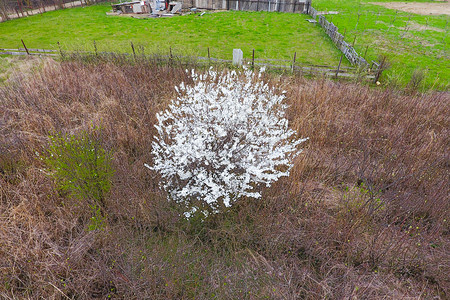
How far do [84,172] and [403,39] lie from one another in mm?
16031

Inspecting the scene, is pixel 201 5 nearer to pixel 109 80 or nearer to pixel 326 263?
pixel 109 80

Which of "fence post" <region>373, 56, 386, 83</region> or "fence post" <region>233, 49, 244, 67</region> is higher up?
"fence post" <region>233, 49, 244, 67</region>

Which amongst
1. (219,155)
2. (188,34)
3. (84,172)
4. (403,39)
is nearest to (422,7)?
(403,39)

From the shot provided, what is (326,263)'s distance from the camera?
3.44 metres

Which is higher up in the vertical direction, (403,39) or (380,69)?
(403,39)

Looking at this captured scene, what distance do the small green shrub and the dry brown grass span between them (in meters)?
0.21

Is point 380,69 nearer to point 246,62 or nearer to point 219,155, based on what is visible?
point 246,62

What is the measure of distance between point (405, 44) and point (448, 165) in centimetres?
1006

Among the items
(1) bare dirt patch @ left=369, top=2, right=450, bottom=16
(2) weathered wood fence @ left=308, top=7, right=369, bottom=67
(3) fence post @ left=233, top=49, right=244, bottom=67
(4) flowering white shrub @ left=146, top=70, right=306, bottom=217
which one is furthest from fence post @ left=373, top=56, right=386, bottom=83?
(1) bare dirt patch @ left=369, top=2, right=450, bottom=16

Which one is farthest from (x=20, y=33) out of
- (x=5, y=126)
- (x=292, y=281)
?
(x=292, y=281)

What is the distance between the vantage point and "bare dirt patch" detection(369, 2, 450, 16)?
1902 cm

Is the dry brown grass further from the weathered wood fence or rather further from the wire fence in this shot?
the wire fence

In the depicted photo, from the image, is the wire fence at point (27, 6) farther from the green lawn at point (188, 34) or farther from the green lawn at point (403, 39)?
the green lawn at point (403, 39)

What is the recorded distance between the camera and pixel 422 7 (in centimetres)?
2103
